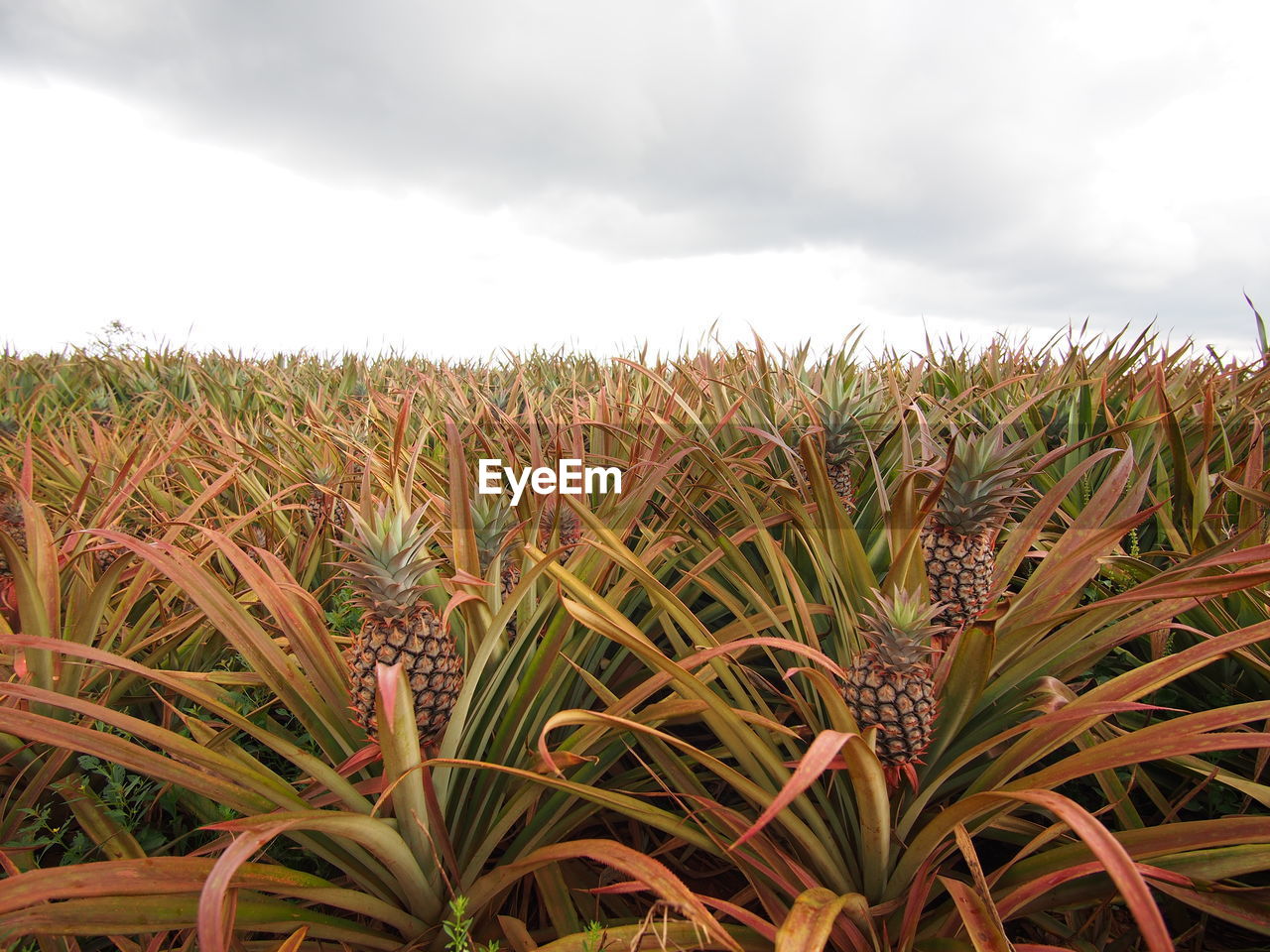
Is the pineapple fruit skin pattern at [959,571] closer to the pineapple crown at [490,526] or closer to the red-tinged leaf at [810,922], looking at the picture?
the red-tinged leaf at [810,922]

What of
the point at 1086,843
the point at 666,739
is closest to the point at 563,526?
the point at 666,739

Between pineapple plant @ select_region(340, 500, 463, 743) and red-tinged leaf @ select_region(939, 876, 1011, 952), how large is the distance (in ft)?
2.61

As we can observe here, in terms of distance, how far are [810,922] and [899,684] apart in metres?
0.34

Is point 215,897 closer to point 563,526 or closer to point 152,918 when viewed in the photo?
point 152,918

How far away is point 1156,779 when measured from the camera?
1535mm

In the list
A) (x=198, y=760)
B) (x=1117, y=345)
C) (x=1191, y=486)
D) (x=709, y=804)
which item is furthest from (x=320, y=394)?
(x=1117, y=345)

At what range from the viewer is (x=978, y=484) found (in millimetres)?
1305

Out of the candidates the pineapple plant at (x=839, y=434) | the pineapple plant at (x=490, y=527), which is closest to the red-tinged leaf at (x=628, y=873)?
the pineapple plant at (x=490, y=527)

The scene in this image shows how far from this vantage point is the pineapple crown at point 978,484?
1.27 m

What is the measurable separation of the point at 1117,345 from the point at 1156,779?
2.89m

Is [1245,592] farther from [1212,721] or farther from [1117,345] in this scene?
[1117,345]

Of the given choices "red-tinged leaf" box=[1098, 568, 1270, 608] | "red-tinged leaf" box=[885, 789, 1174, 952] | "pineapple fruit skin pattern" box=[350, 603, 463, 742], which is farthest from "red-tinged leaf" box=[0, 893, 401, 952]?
"red-tinged leaf" box=[1098, 568, 1270, 608]

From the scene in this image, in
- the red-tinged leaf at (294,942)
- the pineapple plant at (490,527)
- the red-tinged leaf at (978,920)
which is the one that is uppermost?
the pineapple plant at (490,527)

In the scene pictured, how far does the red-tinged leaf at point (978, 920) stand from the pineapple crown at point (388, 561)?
87cm
